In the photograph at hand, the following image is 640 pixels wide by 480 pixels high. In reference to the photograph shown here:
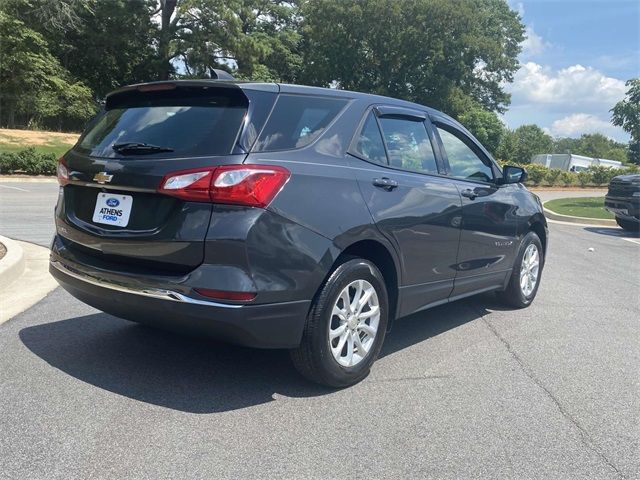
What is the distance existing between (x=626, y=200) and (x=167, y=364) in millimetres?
13164

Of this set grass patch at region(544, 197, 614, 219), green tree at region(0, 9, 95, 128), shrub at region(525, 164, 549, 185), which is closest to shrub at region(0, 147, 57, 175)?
green tree at region(0, 9, 95, 128)

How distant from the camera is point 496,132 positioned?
48062 mm

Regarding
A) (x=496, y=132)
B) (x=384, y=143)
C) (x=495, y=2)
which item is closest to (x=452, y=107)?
(x=496, y=132)

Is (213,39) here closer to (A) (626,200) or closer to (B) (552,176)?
(B) (552,176)

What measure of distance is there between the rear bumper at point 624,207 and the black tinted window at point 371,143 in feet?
38.9

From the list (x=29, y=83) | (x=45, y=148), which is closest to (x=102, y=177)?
(x=45, y=148)

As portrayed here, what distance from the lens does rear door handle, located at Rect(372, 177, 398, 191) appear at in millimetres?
3959

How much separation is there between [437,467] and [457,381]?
1.21m

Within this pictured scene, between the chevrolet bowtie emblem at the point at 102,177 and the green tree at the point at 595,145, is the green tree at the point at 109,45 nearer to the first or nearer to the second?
the chevrolet bowtie emblem at the point at 102,177

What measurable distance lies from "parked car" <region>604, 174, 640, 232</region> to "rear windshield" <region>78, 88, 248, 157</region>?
1302cm

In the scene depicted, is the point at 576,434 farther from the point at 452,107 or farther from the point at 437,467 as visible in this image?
the point at 452,107

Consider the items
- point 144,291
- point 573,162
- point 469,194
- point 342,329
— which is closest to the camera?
point 144,291

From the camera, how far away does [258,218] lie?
321 centimetres

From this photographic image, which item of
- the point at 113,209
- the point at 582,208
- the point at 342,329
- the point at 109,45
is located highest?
the point at 109,45
